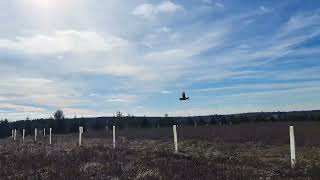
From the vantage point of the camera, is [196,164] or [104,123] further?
[104,123]

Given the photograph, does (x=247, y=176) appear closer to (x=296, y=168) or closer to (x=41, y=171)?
(x=296, y=168)

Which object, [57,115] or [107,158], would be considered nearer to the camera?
[107,158]

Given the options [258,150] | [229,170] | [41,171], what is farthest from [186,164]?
[258,150]

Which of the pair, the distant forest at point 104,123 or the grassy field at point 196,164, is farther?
the distant forest at point 104,123

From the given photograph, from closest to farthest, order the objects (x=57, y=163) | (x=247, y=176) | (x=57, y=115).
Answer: (x=247, y=176) → (x=57, y=163) → (x=57, y=115)

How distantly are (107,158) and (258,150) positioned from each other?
6296mm

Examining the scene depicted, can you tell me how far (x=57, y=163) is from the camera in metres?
19.4

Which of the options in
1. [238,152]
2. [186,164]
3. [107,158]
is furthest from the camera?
[238,152]

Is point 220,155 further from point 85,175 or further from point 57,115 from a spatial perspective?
point 57,115

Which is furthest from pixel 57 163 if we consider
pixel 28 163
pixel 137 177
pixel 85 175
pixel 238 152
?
pixel 238 152

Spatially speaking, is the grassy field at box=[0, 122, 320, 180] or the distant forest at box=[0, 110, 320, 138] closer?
the grassy field at box=[0, 122, 320, 180]

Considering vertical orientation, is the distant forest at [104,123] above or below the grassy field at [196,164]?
above

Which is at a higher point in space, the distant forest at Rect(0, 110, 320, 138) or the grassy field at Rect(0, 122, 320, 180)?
the distant forest at Rect(0, 110, 320, 138)

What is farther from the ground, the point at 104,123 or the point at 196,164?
the point at 104,123
